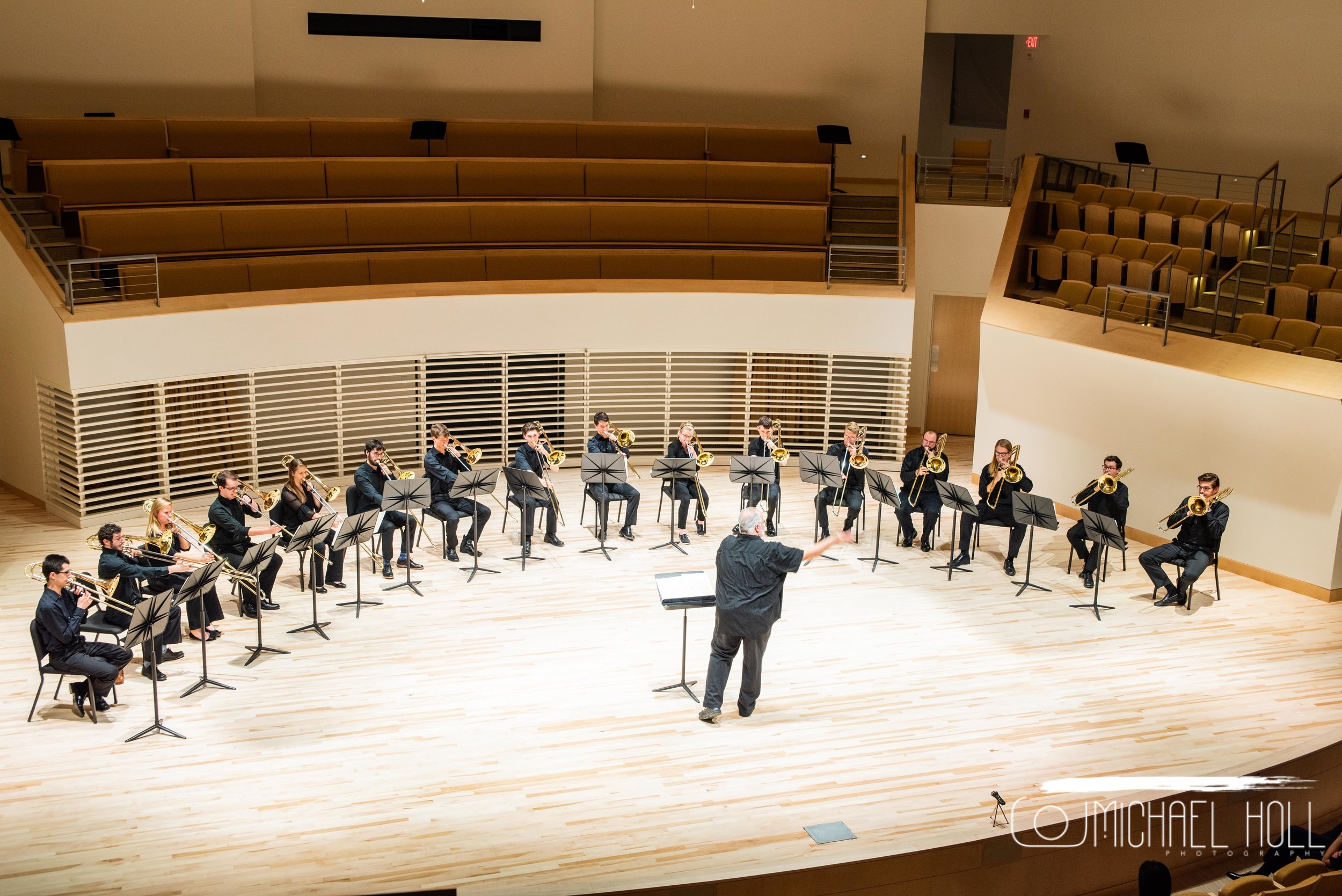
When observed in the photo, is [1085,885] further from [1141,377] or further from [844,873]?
[1141,377]

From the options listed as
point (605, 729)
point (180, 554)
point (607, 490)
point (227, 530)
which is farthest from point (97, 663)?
point (607, 490)

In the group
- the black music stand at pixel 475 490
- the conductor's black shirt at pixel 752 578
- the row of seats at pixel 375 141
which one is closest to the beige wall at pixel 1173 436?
the row of seats at pixel 375 141

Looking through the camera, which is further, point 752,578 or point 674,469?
point 674,469

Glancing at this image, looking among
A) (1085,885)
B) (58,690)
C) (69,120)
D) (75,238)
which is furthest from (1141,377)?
(69,120)

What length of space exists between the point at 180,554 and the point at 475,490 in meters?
2.13

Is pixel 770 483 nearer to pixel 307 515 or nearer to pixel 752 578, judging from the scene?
pixel 752 578

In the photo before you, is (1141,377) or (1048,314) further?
(1048,314)

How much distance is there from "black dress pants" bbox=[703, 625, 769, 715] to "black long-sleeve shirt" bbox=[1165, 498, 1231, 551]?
3.86 metres

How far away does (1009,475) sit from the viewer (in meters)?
9.49

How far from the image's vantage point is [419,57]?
13.5 meters

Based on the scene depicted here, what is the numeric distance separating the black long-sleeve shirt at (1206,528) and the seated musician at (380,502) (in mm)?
5787

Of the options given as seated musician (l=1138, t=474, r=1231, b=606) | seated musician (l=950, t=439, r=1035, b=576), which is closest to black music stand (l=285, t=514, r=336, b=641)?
seated musician (l=950, t=439, r=1035, b=576)

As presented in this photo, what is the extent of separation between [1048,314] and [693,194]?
405 cm

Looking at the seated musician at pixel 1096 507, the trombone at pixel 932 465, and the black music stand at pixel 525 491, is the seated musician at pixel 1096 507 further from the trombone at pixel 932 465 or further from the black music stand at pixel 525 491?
the black music stand at pixel 525 491
